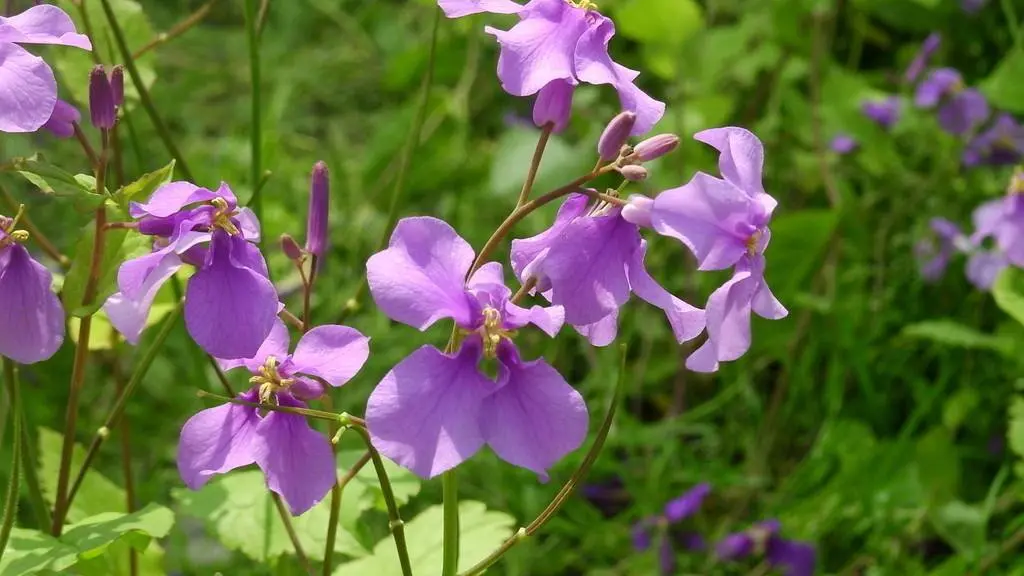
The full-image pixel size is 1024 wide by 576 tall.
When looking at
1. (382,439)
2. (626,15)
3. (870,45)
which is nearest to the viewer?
(382,439)

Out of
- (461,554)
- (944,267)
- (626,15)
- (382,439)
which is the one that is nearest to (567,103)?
(382,439)

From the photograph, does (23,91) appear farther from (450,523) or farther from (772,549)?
(772,549)

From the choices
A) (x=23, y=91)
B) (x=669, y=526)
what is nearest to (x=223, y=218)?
(x=23, y=91)

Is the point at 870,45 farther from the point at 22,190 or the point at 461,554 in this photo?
the point at 461,554

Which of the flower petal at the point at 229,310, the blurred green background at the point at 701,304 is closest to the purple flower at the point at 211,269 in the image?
the flower petal at the point at 229,310

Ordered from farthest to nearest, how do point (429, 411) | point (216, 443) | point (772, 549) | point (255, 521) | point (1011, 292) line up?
point (772, 549) → point (1011, 292) → point (255, 521) → point (216, 443) → point (429, 411)

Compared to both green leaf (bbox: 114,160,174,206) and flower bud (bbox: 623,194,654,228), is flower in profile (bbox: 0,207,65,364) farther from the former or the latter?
flower bud (bbox: 623,194,654,228)
